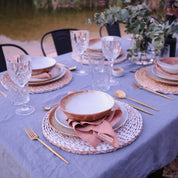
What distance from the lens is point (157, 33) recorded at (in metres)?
1.06

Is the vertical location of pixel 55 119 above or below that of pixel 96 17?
below

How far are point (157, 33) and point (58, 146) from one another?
2.39 feet

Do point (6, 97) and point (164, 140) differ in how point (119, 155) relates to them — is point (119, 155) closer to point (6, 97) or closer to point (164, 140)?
point (164, 140)

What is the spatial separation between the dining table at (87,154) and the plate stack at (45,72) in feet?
0.26

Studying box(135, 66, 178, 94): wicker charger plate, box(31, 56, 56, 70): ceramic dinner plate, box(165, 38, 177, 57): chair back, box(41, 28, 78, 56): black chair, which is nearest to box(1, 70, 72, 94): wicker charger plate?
box(31, 56, 56, 70): ceramic dinner plate

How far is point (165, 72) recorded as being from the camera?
1001mm

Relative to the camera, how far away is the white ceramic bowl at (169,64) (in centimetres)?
99

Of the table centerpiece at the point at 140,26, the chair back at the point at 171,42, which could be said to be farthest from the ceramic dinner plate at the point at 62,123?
the chair back at the point at 171,42

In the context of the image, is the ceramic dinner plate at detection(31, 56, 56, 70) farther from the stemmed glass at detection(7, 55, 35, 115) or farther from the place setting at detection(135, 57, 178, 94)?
the place setting at detection(135, 57, 178, 94)

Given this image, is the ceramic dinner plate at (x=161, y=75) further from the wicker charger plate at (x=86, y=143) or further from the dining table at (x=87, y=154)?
the wicker charger plate at (x=86, y=143)

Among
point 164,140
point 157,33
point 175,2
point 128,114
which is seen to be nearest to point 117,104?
point 128,114

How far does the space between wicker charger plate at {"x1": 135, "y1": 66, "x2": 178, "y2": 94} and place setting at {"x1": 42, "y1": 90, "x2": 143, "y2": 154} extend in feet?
0.76

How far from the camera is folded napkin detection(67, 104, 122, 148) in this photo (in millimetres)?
599

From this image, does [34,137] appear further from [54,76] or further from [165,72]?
[165,72]
